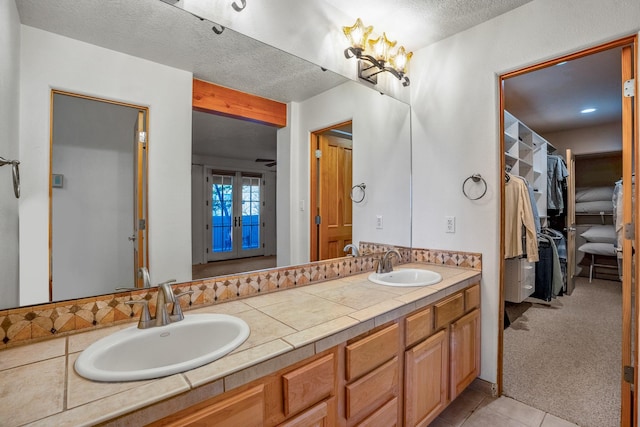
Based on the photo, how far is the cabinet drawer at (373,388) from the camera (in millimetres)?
1110

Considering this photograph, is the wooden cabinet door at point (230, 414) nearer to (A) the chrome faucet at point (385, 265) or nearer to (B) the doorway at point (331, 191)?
(B) the doorway at point (331, 191)

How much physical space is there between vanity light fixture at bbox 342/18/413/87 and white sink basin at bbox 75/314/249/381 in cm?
174

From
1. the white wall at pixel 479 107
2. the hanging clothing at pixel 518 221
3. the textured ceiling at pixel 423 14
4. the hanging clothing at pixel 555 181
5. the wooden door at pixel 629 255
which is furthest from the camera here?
the hanging clothing at pixel 555 181

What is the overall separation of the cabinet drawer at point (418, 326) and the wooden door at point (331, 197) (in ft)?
2.08

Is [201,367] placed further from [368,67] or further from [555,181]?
[555,181]

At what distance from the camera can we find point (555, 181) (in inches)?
162

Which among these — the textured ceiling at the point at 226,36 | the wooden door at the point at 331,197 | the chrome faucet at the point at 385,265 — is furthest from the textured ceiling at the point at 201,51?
the chrome faucet at the point at 385,265

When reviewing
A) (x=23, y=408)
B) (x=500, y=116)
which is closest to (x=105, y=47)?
(x=23, y=408)

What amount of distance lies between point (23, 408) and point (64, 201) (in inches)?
25.0

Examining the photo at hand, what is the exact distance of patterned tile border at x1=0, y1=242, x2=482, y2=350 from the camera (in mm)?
946

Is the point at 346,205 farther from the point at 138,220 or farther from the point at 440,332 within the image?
the point at 138,220

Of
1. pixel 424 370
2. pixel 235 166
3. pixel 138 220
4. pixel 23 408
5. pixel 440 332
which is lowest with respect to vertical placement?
pixel 424 370

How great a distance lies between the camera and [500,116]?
1.98 meters

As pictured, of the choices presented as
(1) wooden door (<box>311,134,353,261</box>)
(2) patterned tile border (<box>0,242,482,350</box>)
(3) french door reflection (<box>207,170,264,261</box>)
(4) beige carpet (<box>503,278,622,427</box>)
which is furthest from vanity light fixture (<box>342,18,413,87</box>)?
(4) beige carpet (<box>503,278,622,427</box>)
